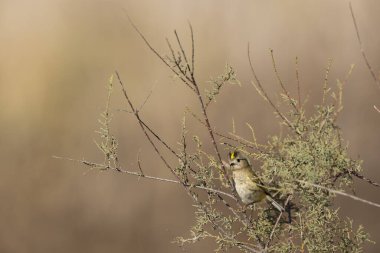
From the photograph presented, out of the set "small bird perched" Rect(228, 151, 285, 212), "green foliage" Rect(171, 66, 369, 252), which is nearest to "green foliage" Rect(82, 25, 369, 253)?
"green foliage" Rect(171, 66, 369, 252)

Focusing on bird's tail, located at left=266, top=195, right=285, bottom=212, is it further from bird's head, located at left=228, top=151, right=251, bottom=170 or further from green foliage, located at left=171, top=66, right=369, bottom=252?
bird's head, located at left=228, top=151, right=251, bottom=170

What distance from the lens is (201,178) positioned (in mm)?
2068

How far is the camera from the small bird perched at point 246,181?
7.70ft

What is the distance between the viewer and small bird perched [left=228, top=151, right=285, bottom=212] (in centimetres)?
235

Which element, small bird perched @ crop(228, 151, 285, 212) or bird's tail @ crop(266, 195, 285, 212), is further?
small bird perched @ crop(228, 151, 285, 212)

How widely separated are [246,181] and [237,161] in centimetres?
10

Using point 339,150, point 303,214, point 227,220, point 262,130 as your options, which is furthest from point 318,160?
point 262,130

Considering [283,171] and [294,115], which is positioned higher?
[294,115]

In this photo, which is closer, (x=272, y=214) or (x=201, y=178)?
(x=201, y=178)

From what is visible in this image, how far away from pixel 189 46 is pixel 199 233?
17.3ft

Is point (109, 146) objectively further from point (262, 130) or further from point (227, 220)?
point (262, 130)

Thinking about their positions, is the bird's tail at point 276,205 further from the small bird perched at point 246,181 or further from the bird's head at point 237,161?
the bird's head at point 237,161

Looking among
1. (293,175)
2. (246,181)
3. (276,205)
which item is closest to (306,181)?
(293,175)

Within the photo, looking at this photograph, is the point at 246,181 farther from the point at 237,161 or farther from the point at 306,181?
the point at 306,181
